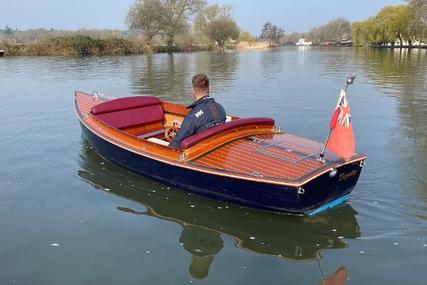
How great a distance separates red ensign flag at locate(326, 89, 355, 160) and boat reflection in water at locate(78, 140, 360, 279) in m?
0.86

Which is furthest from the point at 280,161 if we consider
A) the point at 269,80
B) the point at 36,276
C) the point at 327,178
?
the point at 269,80

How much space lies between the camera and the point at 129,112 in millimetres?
7895

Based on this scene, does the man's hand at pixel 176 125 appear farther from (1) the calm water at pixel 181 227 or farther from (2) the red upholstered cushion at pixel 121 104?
(1) the calm water at pixel 181 227

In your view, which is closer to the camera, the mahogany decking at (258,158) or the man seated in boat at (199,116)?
the mahogany decking at (258,158)

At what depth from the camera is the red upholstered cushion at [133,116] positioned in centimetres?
767

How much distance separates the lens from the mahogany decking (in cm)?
491

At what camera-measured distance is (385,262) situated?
4.21m

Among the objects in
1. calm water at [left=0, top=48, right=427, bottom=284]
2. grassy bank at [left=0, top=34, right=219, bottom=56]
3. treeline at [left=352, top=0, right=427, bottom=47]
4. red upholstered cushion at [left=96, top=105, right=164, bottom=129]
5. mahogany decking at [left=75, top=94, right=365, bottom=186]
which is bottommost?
calm water at [left=0, top=48, right=427, bottom=284]

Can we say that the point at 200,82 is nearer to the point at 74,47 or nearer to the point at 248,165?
the point at 248,165

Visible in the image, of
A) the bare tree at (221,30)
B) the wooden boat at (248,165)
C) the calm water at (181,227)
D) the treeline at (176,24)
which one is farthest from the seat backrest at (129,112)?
the bare tree at (221,30)

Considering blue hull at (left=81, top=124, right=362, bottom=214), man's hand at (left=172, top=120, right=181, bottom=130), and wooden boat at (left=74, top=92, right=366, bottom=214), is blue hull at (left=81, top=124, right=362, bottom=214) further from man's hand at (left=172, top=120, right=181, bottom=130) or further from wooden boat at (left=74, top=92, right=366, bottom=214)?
man's hand at (left=172, top=120, right=181, bottom=130)

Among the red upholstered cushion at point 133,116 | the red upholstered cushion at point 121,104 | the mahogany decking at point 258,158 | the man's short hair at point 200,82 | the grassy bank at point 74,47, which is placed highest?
the grassy bank at point 74,47

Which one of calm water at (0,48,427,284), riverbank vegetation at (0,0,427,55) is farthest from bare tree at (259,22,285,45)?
calm water at (0,48,427,284)

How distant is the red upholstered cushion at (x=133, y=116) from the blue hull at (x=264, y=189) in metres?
1.97
